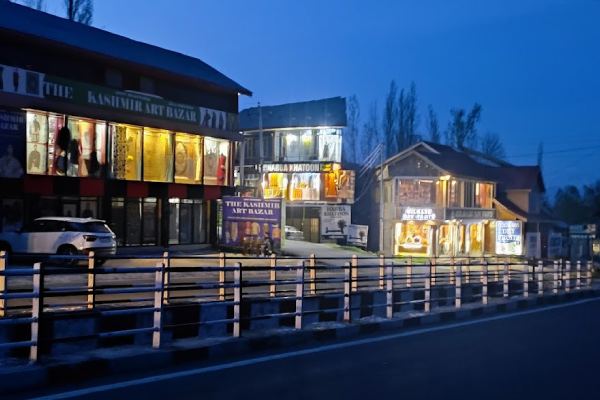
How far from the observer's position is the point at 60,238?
25250 millimetres

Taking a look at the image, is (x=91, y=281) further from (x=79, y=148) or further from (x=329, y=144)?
(x=329, y=144)

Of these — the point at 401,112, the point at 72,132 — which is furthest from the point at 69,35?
the point at 401,112

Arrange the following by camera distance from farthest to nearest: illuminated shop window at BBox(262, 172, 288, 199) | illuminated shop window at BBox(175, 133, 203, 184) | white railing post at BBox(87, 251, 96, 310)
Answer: illuminated shop window at BBox(262, 172, 288, 199) < illuminated shop window at BBox(175, 133, 203, 184) < white railing post at BBox(87, 251, 96, 310)

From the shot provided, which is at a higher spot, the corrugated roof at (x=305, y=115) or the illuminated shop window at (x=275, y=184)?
the corrugated roof at (x=305, y=115)

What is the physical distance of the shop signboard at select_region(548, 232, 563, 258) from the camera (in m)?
56.6

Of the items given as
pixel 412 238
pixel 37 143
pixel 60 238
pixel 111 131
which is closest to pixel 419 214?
pixel 412 238

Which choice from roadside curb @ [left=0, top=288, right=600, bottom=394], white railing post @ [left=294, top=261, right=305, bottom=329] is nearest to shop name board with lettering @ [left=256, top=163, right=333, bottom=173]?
roadside curb @ [left=0, top=288, right=600, bottom=394]

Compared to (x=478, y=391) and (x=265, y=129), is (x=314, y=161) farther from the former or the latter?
(x=478, y=391)

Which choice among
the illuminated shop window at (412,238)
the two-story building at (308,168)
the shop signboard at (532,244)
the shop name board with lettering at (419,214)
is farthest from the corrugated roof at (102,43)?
the shop signboard at (532,244)

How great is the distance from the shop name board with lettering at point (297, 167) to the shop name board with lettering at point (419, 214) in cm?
784

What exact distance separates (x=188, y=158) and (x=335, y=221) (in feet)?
66.6

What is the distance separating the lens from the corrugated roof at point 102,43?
1196 inches

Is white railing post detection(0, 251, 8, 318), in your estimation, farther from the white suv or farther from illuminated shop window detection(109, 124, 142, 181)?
illuminated shop window detection(109, 124, 142, 181)

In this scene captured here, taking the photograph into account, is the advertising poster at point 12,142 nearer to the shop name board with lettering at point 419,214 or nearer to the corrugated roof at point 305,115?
the shop name board with lettering at point 419,214
